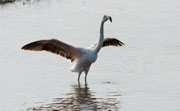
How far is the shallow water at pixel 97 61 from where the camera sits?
Result: 12242mm

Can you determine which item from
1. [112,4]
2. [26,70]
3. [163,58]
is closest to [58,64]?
[26,70]

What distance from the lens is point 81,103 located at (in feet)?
Answer: 40.3

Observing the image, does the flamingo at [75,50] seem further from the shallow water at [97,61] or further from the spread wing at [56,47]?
the shallow water at [97,61]

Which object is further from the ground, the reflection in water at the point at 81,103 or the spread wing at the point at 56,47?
the spread wing at the point at 56,47

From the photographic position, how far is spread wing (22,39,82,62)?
13.5 meters

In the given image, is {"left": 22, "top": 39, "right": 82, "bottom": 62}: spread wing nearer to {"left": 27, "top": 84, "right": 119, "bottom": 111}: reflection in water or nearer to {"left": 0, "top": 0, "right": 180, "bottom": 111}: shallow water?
{"left": 0, "top": 0, "right": 180, "bottom": 111}: shallow water

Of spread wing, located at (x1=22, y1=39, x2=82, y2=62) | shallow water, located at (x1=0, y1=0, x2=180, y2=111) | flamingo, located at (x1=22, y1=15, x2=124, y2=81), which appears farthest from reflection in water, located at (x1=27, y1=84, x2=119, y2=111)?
spread wing, located at (x1=22, y1=39, x2=82, y2=62)

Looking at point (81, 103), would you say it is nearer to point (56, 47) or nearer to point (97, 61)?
point (56, 47)

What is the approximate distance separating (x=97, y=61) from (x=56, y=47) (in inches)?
96.5

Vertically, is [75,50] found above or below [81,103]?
above

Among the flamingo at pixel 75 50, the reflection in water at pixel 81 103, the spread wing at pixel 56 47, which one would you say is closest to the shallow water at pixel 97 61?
the reflection in water at pixel 81 103

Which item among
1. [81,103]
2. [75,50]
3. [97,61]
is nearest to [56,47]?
[75,50]

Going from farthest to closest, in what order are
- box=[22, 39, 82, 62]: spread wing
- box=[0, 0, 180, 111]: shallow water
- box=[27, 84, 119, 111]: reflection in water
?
box=[22, 39, 82, 62]: spread wing
box=[0, 0, 180, 111]: shallow water
box=[27, 84, 119, 111]: reflection in water

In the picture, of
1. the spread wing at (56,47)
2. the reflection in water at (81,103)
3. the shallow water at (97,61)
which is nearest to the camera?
the reflection in water at (81,103)
